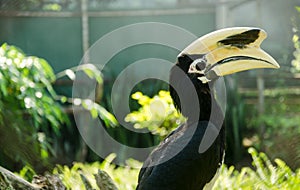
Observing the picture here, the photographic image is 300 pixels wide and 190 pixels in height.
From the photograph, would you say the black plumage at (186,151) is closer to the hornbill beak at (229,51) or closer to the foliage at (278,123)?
the hornbill beak at (229,51)

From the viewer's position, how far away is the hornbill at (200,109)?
2.22 meters

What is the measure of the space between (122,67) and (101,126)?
0.76 m

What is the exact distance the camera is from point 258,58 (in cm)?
239

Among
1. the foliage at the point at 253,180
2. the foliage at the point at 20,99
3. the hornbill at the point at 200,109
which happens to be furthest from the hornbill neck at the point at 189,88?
the foliage at the point at 20,99

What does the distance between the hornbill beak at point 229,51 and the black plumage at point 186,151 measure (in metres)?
0.04

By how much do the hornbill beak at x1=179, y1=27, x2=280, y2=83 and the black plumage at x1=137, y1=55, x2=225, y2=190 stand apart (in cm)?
4

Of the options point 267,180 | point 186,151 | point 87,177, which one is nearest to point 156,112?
point 87,177

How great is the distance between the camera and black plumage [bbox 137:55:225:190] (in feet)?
7.23

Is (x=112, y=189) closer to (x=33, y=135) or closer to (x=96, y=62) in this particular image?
(x=33, y=135)

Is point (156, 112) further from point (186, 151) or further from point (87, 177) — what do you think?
point (186, 151)

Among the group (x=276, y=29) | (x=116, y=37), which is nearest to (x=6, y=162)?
(x=116, y=37)

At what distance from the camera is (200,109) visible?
2465 millimetres

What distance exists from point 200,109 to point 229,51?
30cm

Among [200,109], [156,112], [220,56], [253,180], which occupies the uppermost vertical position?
[220,56]
